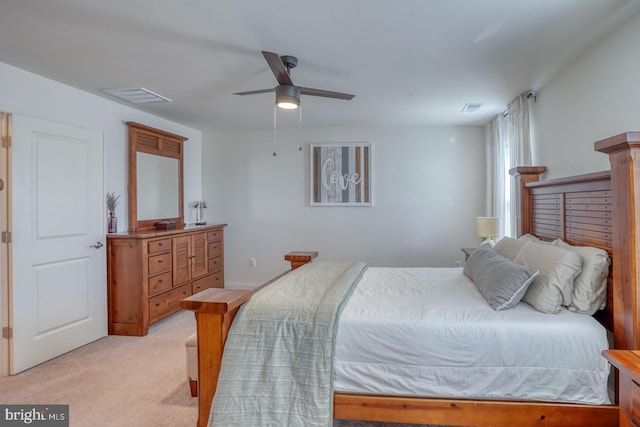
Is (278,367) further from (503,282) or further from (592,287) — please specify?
(592,287)

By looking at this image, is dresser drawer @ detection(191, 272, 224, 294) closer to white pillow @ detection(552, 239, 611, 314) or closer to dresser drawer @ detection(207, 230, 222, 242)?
dresser drawer @ detection(207, 230, 222, 242)

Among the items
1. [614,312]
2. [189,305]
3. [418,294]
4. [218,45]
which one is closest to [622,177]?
[614,312]

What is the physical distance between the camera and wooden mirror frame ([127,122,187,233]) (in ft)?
12.7

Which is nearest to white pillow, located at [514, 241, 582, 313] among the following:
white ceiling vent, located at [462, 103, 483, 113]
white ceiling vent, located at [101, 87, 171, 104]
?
white ceiling vent, located at [462, 103, 483, 113]

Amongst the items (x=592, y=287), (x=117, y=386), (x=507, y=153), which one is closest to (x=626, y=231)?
(x=592, y=287)

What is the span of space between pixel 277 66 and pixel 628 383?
7.74 ft

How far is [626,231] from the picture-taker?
1.60 meters

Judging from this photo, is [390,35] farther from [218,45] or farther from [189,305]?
[189,305]

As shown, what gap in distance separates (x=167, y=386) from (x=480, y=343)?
2.18 metres

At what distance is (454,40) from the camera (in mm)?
2324

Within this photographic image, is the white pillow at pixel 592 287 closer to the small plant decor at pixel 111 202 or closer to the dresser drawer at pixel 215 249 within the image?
the small plant decor at pixel 111 202

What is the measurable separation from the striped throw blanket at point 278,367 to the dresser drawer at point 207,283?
284 cm

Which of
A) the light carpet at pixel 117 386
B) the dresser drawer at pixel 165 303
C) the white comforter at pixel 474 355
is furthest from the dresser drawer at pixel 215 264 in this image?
the white comforter at pixel 474 355

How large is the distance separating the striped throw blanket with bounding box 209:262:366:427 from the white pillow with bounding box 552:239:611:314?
131 centimetres
